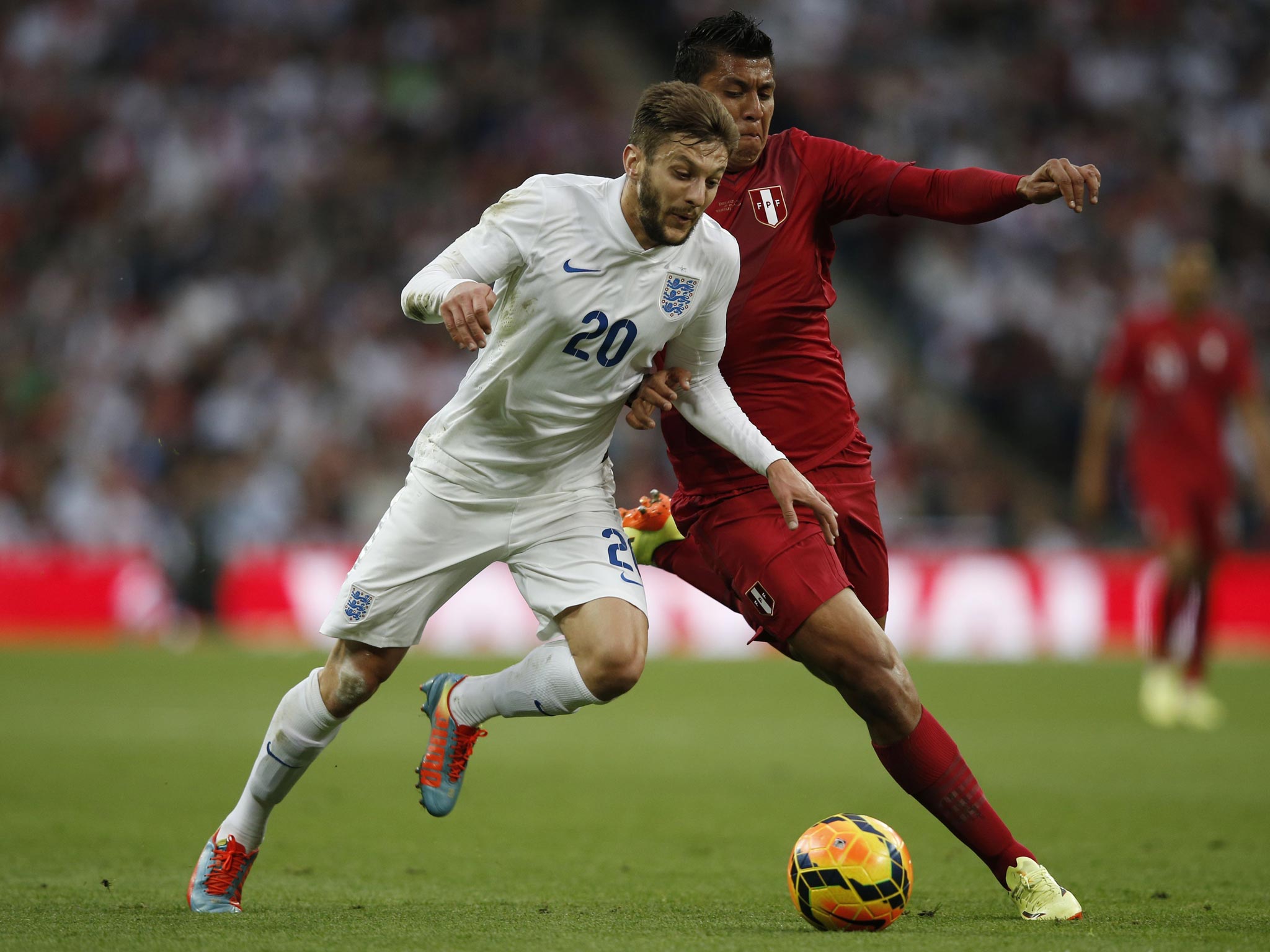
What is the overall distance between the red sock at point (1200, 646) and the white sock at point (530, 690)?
6.52m

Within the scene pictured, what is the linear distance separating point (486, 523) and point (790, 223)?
4.52 feet

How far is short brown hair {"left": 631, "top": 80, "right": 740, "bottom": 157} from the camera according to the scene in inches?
172

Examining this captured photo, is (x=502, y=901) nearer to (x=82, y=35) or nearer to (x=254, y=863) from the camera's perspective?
(x=254, y=863)

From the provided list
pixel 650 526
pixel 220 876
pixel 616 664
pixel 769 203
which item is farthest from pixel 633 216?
pixel 220 876

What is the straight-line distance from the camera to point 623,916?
4.42m

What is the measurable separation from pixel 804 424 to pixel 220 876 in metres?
2.30

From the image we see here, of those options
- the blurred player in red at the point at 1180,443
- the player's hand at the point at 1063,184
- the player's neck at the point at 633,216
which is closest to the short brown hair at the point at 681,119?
the player's neck at the point at 633,216

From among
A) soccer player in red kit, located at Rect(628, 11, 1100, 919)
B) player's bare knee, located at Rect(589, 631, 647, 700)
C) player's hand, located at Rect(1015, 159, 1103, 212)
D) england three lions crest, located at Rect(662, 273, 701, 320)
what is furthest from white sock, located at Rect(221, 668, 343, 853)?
player's hand, located at Rect(1015, 159, 1103, 212)

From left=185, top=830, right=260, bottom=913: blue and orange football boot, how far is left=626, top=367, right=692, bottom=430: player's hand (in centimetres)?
179

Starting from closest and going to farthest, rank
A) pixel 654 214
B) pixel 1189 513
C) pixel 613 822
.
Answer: pixel 654 214 < pixel 613 822 < pixel 1189 513

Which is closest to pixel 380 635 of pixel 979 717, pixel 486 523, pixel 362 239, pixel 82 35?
pixel 486 523

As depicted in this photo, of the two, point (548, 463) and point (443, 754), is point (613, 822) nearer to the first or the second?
point (443, 754)

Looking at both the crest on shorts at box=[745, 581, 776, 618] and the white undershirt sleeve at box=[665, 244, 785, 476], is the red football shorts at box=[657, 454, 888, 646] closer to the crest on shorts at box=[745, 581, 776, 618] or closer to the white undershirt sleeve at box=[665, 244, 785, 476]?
the crest on shorts at box=[745, 581, 776, 618]

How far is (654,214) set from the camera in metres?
4.48
